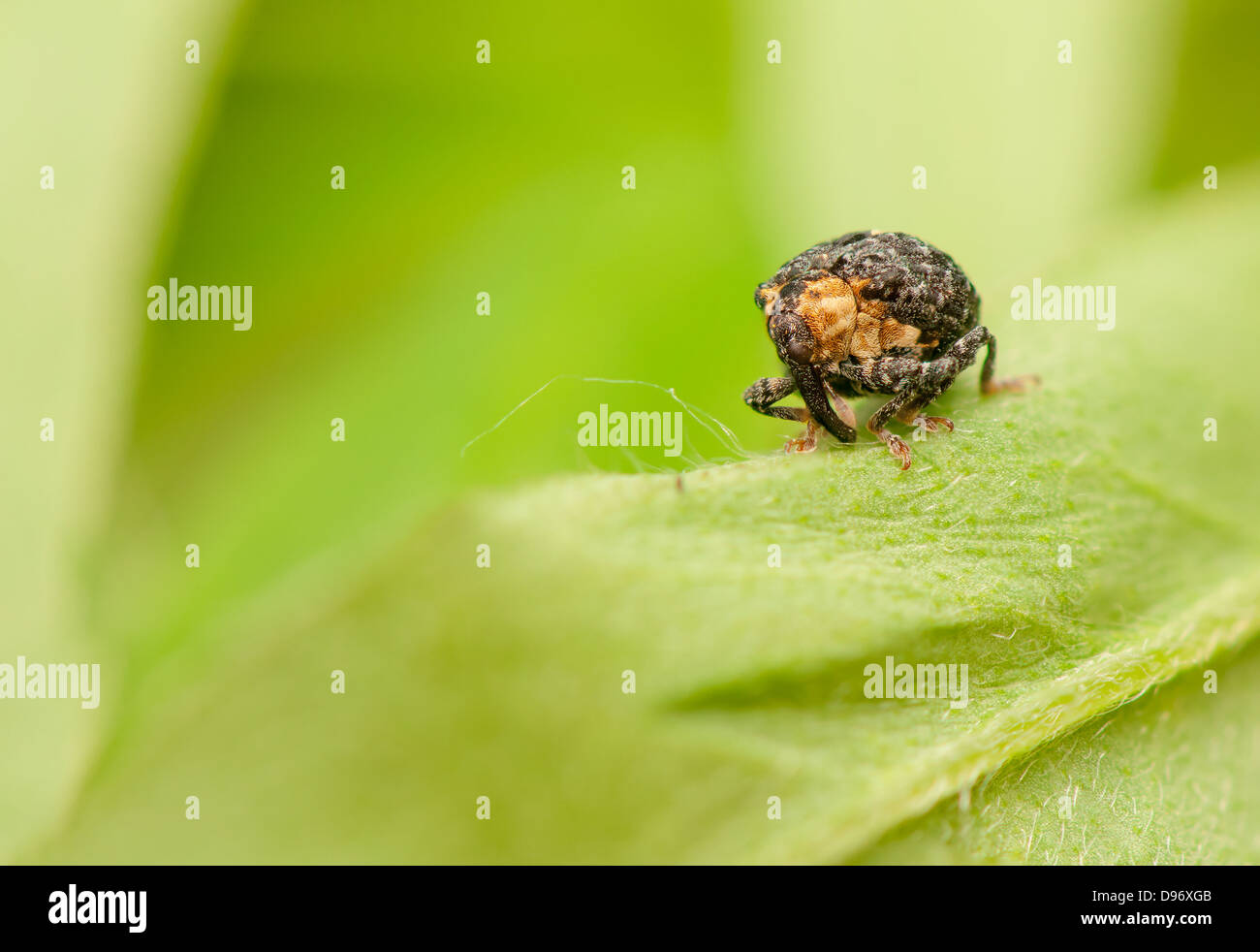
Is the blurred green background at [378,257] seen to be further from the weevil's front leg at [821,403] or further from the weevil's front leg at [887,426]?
the weevil's front leg at [887,426]

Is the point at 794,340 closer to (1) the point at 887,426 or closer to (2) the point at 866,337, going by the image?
(2) the point at 866,337

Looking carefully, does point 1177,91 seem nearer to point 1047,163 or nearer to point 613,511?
point 1047,163

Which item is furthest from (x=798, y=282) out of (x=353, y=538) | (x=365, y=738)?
(x=365, y=738)

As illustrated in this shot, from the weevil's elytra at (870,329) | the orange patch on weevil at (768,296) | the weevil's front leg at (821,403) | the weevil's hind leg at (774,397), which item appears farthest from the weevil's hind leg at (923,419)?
the orange patch on weevil at (768,296)

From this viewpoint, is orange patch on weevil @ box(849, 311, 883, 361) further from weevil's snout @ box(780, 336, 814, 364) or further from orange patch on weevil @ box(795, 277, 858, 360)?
weevil's snout @ box(780, 336, 814, 364)

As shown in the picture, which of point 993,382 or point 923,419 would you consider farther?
point 993,382

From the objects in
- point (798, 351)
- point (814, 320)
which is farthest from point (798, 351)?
point (814, 320)

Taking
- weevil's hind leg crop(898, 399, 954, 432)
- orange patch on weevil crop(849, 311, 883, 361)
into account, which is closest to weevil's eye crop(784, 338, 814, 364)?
orange patch on weevil crop(849, 311, 883, 361)
